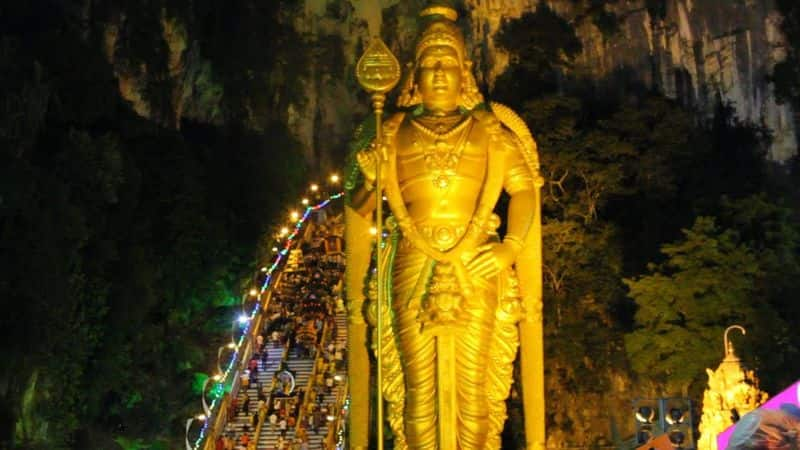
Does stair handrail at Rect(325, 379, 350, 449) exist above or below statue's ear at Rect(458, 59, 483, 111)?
below

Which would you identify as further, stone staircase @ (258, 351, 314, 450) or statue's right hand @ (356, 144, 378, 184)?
stone staircase @ (258, 351, 314, 450)

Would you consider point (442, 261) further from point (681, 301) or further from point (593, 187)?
point (593, 187)

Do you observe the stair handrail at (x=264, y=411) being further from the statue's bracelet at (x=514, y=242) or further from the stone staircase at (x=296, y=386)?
the statue's bracelet at (x=514, y=242)

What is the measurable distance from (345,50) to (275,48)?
11.2ft

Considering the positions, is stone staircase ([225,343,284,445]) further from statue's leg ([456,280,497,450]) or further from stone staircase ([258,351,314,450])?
statue's leg ([456,280,497,450])

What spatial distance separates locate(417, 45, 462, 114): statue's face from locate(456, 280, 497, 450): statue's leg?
4.00 ft

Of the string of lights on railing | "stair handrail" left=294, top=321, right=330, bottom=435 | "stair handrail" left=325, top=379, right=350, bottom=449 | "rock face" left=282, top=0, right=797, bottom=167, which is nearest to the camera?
"stair handrail" left=325, top=379, right=350, bottom=449

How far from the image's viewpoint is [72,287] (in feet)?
60.3

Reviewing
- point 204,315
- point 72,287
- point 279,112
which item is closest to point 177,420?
point 204,315

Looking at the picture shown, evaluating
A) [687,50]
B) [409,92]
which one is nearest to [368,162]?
[409,92]

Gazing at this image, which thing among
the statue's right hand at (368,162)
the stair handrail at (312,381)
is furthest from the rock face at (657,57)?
the statue's right hand at (368,162)

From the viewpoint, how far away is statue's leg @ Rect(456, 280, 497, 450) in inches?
291

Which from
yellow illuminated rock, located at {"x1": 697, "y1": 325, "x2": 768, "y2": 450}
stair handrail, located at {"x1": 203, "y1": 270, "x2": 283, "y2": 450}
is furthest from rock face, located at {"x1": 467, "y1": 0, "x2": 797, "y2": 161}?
yellow illuminated rock, located at {"x1": 697, "y1": 325, "x2": 768, "y2": 450}

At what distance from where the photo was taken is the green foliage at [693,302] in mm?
19109
